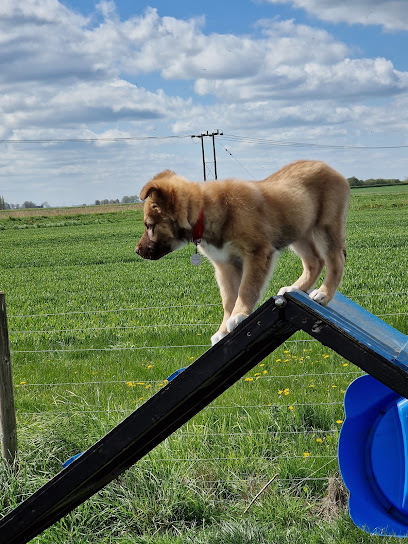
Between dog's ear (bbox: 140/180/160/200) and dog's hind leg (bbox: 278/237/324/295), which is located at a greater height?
dog's ear (bbox: 140/180/160/200)

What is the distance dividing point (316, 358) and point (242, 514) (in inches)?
131

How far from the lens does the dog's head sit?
11.2 ft

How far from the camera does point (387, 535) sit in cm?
397

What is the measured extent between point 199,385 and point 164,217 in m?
0.95

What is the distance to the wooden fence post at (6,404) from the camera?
4.73 m

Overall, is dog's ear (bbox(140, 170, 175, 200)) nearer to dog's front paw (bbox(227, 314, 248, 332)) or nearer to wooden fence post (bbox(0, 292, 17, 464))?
dog's front paw (bbox(227, 314, 248, 332))

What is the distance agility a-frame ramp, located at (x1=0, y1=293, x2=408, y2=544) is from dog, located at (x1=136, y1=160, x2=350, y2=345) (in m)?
0.27

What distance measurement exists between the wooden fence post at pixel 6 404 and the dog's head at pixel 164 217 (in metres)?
1.79

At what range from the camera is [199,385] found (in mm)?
3066

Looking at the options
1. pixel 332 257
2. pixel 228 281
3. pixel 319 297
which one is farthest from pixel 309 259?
pixel 228 281

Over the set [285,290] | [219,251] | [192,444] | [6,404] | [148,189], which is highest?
[148,189]

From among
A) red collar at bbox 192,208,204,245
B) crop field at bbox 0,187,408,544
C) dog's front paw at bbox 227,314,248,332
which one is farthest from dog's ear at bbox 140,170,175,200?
crop field at bbox 0,187,408,544

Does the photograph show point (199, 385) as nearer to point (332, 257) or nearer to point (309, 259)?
point (332, 257)

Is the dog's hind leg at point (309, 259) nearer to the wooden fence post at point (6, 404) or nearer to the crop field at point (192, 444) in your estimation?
the crop field at point (192, 444)
